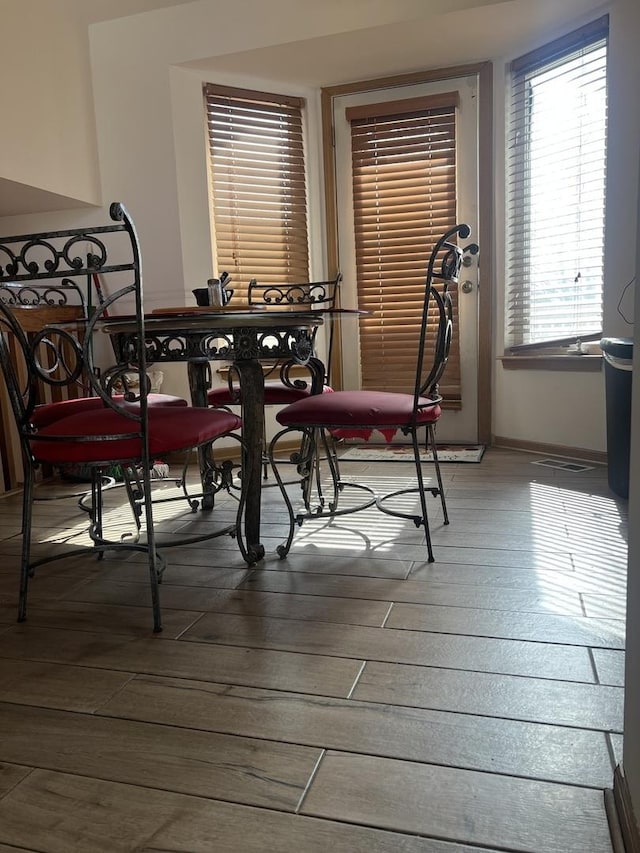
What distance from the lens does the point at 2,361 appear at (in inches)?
66.4

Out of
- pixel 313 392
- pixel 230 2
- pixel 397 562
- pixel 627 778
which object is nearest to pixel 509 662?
pixel 627 778

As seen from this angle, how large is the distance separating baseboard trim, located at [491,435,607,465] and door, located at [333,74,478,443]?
0.56 feet

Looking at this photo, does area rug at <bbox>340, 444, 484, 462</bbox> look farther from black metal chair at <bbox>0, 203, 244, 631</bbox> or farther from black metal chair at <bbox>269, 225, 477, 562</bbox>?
black metal chair at <bbox>0, 203, 244, 631</bbox>

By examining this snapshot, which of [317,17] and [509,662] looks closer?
[509,662]

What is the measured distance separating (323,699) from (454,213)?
3.23m

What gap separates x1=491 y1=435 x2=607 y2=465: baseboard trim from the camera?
3.36 m

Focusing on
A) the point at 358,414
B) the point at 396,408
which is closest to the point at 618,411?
the point at 396,408

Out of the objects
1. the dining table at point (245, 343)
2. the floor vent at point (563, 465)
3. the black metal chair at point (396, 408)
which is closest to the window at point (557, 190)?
the floor vent at point (563, 465)

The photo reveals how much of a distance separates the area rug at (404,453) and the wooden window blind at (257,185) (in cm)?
117

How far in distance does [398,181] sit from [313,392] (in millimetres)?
2017

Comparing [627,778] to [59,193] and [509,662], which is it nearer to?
[509,662]

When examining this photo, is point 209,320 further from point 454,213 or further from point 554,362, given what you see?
point 454,213

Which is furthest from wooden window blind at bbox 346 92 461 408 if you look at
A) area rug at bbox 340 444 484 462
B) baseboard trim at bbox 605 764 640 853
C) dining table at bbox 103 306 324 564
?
baseboard trim at bbox 605 764 640 853

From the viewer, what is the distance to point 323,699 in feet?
4.23
